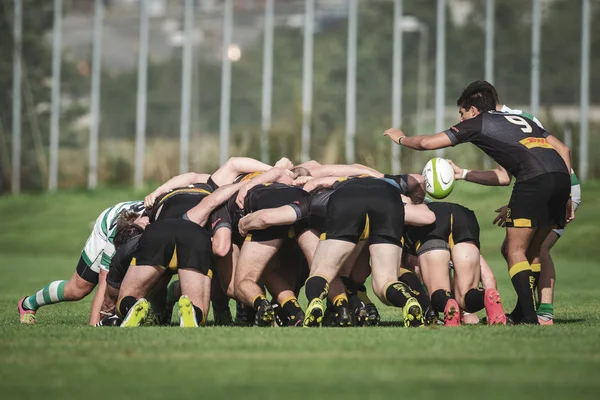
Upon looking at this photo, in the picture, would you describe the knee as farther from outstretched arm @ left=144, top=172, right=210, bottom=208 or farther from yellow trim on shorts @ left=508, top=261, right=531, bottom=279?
yellow trim on shorts @ left=508, top=261, right=531, bottom=279

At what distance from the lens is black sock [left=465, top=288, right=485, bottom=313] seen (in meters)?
10.4

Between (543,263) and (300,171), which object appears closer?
(543,263)

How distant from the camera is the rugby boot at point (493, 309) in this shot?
998cm

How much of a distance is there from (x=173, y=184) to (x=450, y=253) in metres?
3.19

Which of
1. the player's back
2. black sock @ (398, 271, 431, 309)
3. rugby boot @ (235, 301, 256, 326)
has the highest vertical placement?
the player's back

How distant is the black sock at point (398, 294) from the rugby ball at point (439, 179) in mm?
1501

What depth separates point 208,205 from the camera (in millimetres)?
11102

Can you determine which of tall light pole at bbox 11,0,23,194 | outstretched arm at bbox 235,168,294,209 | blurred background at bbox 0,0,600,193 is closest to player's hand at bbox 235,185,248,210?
outstretched arm at bbox 235,168,294,209

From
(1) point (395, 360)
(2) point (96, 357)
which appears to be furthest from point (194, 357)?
(1) point (395, 360)

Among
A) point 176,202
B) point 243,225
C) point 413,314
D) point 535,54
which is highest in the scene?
point 535,54

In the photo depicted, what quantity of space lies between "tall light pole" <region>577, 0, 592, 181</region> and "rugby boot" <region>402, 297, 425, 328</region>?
20.5 metres

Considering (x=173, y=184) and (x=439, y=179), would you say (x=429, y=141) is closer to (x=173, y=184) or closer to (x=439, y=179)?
(x=439, y=179)

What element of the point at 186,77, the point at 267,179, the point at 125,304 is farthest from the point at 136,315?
the point at 186,77

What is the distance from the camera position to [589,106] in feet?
99.3
